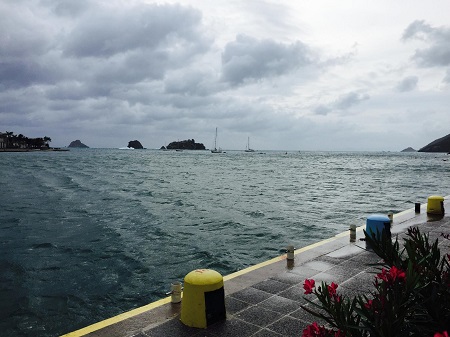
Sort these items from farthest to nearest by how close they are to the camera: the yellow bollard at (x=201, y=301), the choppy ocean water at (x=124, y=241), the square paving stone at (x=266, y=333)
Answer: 1. the choppy ocean water at (x=124, y=241)
2. the yellow bollard at (x=201, y=301)
3. the square paving stone at (x=266, y=333)

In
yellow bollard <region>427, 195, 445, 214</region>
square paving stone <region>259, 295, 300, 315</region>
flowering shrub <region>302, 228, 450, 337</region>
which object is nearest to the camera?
flowering shrub <region>302, 228, 450, 337</region>

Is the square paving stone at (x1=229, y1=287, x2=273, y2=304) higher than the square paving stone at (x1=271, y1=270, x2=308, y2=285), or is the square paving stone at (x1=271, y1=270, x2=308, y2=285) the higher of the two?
the square paving stone at (x1=271, y1=270, x2=308, y2=285)

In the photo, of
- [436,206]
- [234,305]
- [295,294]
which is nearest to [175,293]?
[234,305]

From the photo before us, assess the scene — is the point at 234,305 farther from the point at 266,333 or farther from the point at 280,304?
the point at 266,333

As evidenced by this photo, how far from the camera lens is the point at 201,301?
5.98 meters

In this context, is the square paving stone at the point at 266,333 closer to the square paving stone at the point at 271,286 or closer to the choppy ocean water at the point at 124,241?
the square paving stone at the point at 271,286

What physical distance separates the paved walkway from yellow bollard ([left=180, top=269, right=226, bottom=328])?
5.4 inches

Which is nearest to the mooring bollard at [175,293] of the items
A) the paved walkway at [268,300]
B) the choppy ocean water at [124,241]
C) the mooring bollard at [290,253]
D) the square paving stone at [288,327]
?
the paved walkway at [268,300]

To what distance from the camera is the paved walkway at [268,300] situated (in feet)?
19.2

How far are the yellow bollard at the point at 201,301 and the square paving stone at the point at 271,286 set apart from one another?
1.81m

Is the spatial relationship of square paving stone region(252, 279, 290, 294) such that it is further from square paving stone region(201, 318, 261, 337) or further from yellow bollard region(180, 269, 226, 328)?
yellow bollard region(180, 269, 226, 328)

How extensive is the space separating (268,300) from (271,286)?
76 cm

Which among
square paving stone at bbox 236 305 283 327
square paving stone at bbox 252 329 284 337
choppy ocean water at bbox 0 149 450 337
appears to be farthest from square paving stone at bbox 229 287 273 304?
choppy ocean water at bbox 0 149 450 337

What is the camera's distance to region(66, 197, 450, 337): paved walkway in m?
5.87
